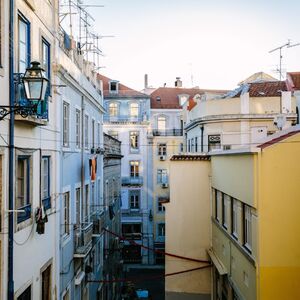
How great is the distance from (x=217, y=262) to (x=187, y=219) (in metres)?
2.96

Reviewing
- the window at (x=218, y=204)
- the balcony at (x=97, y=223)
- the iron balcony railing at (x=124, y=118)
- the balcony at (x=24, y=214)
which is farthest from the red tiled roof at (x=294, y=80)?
the balcony at (x=24, y=214)

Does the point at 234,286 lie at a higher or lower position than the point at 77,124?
lower

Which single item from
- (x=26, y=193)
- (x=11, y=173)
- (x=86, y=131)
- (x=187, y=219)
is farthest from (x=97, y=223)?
(x=11, y=173)

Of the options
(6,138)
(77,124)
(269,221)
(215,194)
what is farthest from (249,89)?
(6,138)

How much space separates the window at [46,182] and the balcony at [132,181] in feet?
107

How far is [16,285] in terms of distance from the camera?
10.0 metres

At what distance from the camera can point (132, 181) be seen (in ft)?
151

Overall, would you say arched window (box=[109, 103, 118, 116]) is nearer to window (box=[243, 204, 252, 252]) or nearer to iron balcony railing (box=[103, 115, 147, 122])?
iron balcony railing (box=[103, 115, 147, 122])

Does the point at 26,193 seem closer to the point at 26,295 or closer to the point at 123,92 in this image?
the point at 26,295

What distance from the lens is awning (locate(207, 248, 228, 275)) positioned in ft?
49.2

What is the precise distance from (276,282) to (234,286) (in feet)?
9.48

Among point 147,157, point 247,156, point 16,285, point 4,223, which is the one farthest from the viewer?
point 147,157

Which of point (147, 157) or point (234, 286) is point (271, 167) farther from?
point (147, 157)

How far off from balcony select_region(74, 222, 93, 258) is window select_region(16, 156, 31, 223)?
5.72 metres
